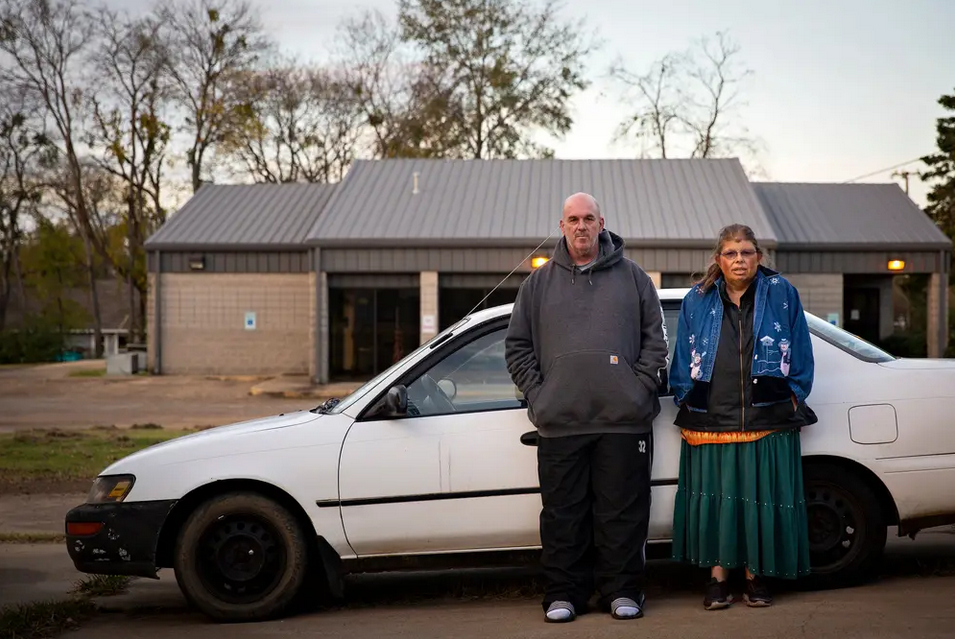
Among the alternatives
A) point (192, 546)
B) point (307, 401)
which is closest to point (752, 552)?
point (192, 546)

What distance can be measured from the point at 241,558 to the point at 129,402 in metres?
18.9

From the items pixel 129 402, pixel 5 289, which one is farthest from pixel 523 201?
pixel 5 289

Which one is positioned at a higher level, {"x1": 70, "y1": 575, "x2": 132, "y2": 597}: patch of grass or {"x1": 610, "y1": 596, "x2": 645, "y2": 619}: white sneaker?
{"x1": 610, "y1": 596, "x2": 645, "y2": 619}: white sneaker

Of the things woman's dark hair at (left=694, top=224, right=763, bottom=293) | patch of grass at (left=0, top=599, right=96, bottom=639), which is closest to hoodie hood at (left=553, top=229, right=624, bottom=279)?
woman's dark hair at (left=694, top=224, right=763, bottom=293)

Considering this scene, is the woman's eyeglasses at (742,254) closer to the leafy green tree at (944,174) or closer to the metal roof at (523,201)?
the metal roof at (523,201)

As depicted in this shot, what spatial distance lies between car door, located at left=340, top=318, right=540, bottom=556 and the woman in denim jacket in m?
0.89

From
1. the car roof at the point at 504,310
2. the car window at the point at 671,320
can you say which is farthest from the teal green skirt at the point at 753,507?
the car roof at the point at 504,310

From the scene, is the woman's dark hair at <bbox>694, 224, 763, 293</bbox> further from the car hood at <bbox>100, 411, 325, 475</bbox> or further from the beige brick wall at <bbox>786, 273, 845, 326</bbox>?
the beige brick wall at <bbox>786, 273, 845, 326</bbox>

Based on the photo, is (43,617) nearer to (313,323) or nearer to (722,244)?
(722,244)

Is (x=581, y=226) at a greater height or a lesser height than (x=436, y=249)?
lesser

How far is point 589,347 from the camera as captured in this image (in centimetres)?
550

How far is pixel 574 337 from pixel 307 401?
19.2m

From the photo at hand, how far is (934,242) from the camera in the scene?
2989 centimetres

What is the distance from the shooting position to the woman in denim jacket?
5602 mm
